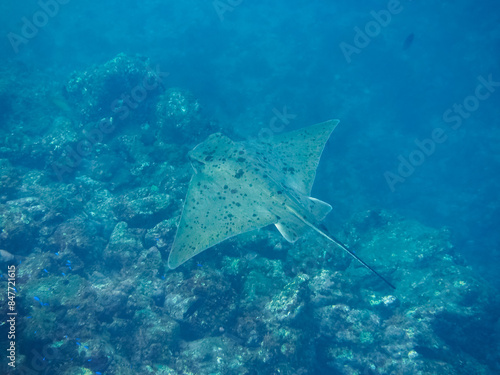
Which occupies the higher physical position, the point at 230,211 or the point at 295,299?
the point at 230,211

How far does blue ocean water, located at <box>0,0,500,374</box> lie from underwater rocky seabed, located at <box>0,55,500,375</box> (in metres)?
0.06

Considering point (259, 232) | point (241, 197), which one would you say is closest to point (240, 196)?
point (241, 197)

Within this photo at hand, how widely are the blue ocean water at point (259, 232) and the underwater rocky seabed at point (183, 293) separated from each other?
0.06 metres

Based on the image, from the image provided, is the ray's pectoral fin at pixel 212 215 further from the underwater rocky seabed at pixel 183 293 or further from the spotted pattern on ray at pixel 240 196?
the underwater rocky seabed at pixel 183 293

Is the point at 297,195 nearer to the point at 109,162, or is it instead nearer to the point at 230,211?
the point at 230,211

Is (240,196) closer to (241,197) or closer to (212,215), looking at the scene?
(241,197)

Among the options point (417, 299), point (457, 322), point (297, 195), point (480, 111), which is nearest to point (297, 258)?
point (297, 195)

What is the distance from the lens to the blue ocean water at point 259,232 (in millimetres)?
7344

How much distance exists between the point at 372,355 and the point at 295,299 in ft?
11.4

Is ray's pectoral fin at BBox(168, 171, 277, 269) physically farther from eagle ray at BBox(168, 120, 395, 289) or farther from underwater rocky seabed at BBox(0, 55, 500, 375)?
underwater rocky seabed at BBox(0, 55, 500, 375)

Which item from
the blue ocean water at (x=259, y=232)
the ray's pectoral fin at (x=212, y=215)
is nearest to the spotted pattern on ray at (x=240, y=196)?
the ray's pectoral fin at (x=212, y=215)

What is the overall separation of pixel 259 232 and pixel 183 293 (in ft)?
11.3

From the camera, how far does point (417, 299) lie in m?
10.1

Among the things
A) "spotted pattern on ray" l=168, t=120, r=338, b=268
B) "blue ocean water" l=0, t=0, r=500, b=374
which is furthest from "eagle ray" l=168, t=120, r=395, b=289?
"blue ocean water" l=0, t=0, r=500, b=374
